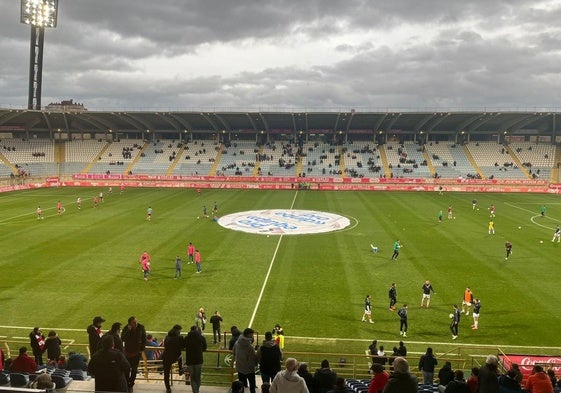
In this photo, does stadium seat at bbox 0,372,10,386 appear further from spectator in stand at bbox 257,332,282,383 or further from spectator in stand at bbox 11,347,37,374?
spectator in stand at bbox 257,332,282,383

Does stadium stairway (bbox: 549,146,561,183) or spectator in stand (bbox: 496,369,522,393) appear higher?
stadium stairway (bbox: 549,146,561,183)

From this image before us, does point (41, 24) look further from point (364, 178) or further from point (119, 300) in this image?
point (119, 300)

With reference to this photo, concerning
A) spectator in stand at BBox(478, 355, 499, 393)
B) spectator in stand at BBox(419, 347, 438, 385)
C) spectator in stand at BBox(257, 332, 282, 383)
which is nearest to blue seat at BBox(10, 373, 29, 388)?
spectator in stand at BBox(257, 332, 282, 383)

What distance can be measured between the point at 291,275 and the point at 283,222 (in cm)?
1597

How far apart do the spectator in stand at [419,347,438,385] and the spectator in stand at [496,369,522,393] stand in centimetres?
419

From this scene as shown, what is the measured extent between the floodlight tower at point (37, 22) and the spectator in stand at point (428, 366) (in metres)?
77.7

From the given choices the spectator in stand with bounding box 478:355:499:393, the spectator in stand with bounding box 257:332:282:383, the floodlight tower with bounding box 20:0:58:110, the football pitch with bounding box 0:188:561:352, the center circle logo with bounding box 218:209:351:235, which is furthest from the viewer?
the floodlight tower with bounding box 20:0:58:110

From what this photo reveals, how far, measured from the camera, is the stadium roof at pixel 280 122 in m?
78.1

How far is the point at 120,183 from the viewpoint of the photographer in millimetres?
73688

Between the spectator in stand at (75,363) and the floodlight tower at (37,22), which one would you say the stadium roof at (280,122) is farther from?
the spectator in stand at (75,363)

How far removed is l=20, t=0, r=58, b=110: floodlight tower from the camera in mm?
69625

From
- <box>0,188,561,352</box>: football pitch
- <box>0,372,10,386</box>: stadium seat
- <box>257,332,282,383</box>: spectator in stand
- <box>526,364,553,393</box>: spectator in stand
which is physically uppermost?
<box>526,364,553,393</box>: spectator in stand

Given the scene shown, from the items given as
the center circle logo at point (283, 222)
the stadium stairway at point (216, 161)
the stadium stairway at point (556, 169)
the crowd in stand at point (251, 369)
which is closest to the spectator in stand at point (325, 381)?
the crowd in stand at point (251, 369)

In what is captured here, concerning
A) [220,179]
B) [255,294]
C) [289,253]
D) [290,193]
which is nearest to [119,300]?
[255,294]
